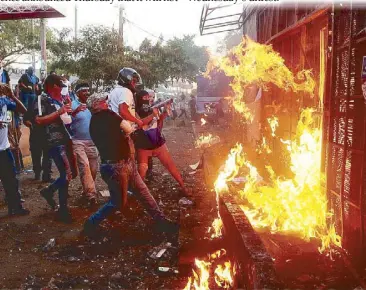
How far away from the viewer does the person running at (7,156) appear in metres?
6.03

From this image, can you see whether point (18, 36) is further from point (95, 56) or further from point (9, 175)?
point (9, 175)

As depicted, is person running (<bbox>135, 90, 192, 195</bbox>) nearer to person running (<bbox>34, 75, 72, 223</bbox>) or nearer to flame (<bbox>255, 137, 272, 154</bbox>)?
person running (<bbox>34, 75, 72, 223</bbox>)

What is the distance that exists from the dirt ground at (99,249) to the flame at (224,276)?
0.35 metres

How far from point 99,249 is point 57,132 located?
2119 millimetres

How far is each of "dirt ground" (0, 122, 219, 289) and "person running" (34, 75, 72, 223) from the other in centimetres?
46

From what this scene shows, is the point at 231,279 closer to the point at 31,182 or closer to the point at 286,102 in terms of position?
the point at 286,102

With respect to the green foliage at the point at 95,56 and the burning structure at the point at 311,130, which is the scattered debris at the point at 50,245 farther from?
the green foliage at the point at 95,56

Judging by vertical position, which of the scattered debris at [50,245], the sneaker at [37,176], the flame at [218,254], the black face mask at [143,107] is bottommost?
the scattered debris at [50,245]

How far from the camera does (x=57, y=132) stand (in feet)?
20.2

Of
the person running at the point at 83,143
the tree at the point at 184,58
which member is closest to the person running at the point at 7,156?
the person running at the point at 83,143

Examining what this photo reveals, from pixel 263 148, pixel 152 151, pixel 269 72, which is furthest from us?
pixel 263 148

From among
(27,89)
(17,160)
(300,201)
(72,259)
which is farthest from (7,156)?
(27,89)

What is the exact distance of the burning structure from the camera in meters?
3.90

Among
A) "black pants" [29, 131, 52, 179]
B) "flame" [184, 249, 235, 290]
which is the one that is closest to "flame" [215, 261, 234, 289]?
"flame" [184, 249, 235, 290]
